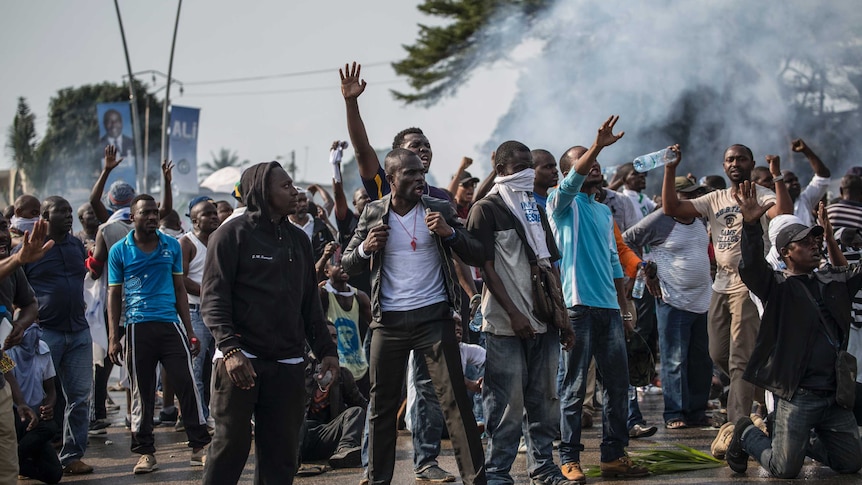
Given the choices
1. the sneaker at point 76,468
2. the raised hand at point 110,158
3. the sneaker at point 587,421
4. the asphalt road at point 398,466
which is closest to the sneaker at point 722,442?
the asphalt road at point 398,466

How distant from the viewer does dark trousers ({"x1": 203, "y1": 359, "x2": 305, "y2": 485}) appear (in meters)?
5.19

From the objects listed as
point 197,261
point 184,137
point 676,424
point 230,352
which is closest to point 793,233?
point 676,424

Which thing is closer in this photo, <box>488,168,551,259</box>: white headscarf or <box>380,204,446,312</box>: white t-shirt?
<box>380,204,446,312</box>: white t-shirt

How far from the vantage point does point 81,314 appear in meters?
8.22

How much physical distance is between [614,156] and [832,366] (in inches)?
642

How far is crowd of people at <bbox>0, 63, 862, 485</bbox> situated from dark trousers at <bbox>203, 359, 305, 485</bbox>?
1 centimetres

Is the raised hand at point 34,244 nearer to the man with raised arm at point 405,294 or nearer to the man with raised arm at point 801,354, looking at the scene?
the man with raised arm at point 405,294

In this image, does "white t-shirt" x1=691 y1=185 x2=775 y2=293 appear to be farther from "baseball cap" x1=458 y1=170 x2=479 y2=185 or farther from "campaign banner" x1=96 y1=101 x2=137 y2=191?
"campaign banner" x1=96 y1=101 x2=137 y2=191

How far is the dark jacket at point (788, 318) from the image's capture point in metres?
6.59

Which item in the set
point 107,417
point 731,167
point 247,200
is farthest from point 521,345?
point 107,417

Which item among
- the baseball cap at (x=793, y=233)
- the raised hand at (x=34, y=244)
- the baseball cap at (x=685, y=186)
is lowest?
the raised hand at (x=34, y=244)

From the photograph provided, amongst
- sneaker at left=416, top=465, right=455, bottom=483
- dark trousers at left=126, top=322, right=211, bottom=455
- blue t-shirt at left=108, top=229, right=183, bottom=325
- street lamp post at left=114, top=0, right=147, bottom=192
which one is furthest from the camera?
street lamp post at left=114, top=0, right=147, bottom=192

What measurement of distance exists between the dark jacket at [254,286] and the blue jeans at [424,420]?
1.34 meters

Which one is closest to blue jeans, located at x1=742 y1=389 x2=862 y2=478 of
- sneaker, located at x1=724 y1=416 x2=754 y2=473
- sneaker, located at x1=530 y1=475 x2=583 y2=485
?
sneaker, located at x1=724 y1=416 x2=754 y2=473
